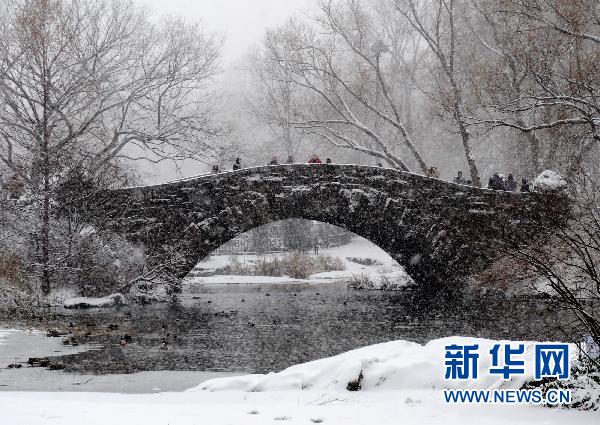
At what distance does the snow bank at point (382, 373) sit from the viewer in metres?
6.03

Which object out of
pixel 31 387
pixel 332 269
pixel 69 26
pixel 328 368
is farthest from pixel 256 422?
pixel 332 269

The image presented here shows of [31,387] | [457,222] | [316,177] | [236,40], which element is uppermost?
[236,40]

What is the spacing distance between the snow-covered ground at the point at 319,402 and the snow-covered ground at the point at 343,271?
52.5 ft

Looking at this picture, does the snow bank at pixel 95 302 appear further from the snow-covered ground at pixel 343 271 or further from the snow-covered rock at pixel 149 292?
the snow-covered ground at pixel 343 271

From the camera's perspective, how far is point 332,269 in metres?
29.4

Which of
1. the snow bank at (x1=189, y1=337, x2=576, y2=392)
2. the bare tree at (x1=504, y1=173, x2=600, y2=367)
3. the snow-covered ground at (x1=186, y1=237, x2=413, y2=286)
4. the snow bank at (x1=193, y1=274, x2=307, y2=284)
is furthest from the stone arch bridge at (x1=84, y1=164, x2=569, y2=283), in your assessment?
the snow bank at (x1=189, y1=337, x2=576, y2=392)

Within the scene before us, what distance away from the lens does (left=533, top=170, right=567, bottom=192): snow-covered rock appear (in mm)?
19297

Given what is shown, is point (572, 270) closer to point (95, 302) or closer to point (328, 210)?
point (328, 210)

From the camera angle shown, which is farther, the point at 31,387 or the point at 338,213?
the point at 338,213

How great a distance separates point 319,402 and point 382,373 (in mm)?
802

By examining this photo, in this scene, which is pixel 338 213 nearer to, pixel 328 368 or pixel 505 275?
pixel 505 275

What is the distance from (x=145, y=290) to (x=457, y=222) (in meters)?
9.76

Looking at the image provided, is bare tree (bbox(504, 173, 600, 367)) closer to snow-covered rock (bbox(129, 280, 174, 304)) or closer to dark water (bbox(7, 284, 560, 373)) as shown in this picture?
dark water (bbox(7, 284, 560, 373))

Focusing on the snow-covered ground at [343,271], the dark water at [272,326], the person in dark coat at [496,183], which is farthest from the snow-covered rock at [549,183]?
the snow-covered ground at [343,271]
